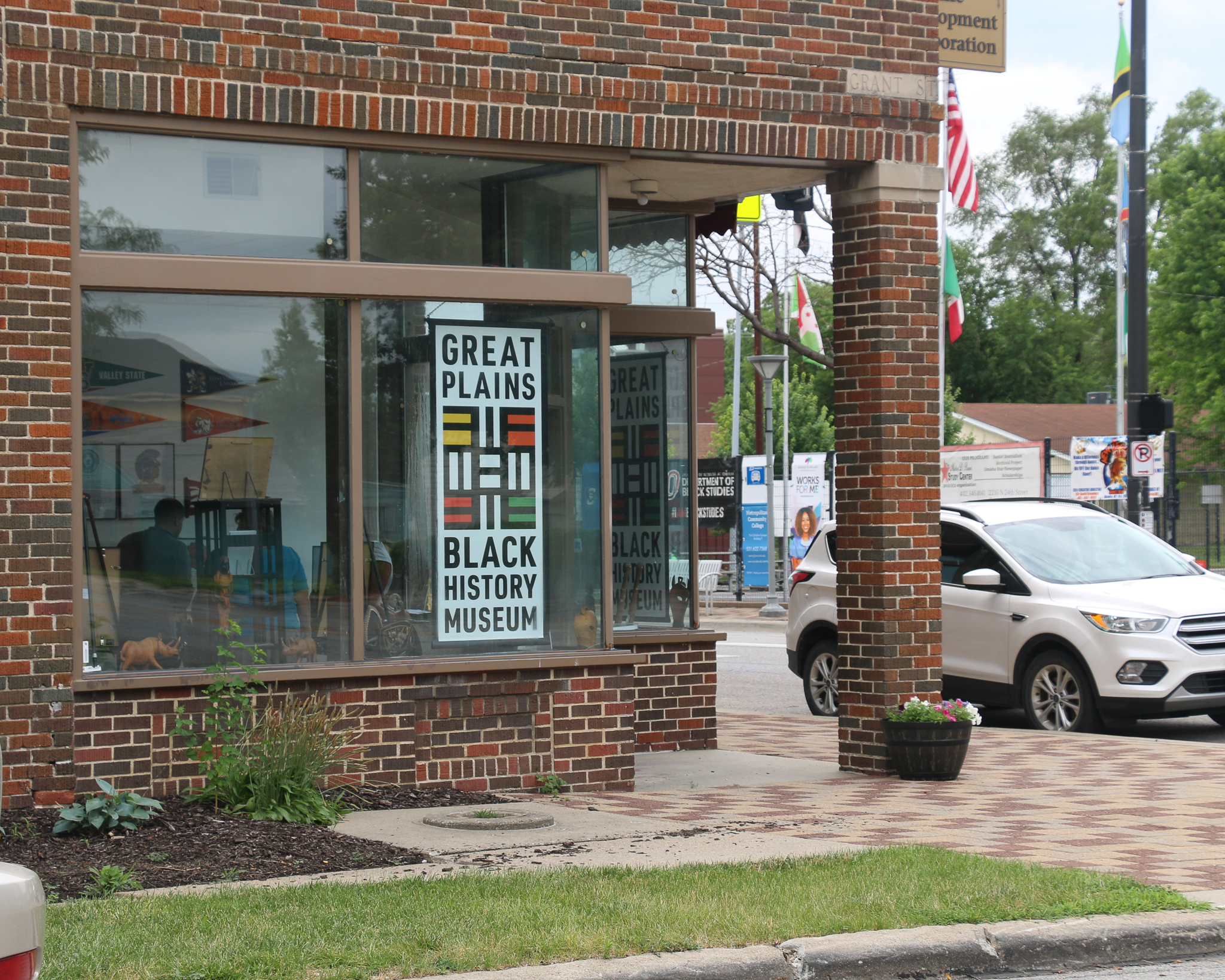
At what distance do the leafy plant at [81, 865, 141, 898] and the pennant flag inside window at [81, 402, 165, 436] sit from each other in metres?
2.94

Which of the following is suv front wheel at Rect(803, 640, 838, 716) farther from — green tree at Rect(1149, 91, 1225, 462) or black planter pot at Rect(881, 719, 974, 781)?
green tree at Rect(1149, 91, 1225, 462)

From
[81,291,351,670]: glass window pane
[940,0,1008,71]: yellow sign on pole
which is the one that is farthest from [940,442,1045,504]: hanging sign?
[81,291,351,670]: glass window pane

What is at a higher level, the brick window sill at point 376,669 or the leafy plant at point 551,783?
the brick window sill at point 376,669

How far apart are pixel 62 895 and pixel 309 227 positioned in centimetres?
433

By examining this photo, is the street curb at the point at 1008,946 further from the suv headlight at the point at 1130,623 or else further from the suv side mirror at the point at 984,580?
the suv side mirror at the point at 984,580

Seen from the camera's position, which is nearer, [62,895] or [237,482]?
[62,895]

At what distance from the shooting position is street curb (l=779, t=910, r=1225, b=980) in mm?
5418

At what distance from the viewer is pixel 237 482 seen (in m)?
8.88

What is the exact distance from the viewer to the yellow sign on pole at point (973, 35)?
20.6 m

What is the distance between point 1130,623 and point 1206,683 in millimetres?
752

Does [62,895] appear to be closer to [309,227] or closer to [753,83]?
[309,227]

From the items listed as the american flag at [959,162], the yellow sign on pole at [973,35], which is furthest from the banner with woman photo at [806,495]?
the yellow sign on pole at [973,35]

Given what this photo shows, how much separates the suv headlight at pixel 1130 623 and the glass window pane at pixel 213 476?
653 cm

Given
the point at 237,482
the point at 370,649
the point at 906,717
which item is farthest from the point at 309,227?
the point at 906,717
